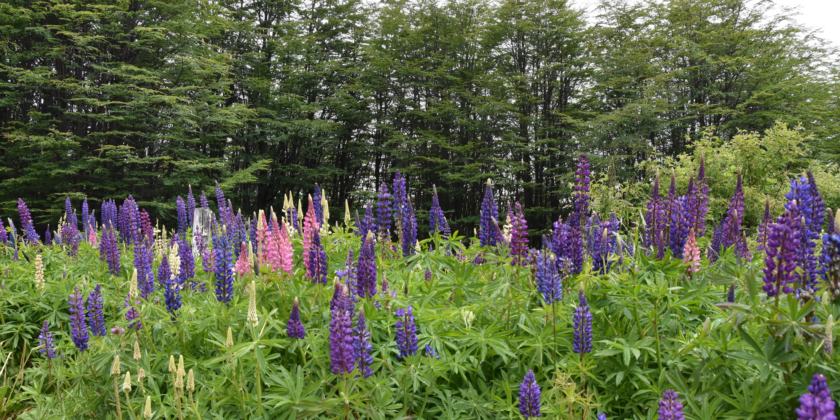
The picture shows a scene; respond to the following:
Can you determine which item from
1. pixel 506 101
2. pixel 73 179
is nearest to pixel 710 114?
pixel 506 101

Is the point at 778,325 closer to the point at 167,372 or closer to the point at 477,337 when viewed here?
the point at 477,337

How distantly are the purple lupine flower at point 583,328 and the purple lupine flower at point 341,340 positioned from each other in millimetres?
988

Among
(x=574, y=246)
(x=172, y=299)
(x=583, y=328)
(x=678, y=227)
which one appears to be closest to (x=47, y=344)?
(x=172, y=299)

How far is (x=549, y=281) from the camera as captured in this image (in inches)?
80.9

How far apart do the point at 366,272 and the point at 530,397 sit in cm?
100

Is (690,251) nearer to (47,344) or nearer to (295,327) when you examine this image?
(295,327)

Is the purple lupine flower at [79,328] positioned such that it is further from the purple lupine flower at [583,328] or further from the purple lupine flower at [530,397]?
the purple lupine flower at [583,328]

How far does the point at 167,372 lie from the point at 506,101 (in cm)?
2138

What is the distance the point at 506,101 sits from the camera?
864 inches

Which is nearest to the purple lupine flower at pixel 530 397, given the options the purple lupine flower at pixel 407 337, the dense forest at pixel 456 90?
the purple lupine flower at pixel 407 337

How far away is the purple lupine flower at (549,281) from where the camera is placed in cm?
205

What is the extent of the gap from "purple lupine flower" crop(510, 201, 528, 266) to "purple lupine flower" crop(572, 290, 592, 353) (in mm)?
781

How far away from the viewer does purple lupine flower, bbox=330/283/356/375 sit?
1.72m

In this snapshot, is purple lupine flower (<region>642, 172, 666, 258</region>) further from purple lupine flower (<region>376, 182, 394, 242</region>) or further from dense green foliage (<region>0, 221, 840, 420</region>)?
purple lupine flower (<region>376, 182, 394, 242</region>)
